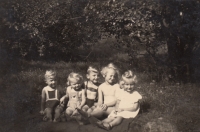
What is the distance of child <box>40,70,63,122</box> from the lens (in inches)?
142

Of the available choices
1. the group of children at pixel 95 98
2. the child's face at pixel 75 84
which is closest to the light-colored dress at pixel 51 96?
the group of children at pixel 95 98

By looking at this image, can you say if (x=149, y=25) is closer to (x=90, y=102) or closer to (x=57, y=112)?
(x=90, y=102)

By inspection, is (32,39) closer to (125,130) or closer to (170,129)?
(125,130)

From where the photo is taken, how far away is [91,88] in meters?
3.62

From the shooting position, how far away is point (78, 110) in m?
3.56

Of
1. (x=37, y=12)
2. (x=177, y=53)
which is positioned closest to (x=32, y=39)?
(x=37, y=12)

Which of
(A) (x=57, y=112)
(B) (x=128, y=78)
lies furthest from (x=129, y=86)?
(A) (x=57, y=112)

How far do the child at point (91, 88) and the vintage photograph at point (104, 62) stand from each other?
1 centimetres

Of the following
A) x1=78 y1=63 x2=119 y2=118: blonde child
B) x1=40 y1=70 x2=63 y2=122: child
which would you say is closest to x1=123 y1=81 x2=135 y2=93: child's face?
x1=78 y1=63 x2=119 y2=118: blonde child

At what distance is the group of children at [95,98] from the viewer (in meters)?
3.49

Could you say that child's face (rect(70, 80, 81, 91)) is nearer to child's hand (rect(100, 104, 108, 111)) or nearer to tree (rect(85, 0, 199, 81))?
child's hand (rect(100, 104, 108, 111))

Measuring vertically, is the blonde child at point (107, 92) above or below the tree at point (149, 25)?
below

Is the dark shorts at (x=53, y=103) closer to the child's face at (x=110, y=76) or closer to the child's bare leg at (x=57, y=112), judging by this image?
the child's bare leg at (x=57, y=112)

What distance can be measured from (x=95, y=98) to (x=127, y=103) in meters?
0.43
